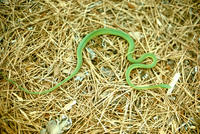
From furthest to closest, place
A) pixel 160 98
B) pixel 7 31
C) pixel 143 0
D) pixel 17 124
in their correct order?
pixel 143 0, pixel 7 31, pixel 160 98, pixel 17 124

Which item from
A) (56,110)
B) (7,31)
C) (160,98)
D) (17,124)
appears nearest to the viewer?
(17,124)

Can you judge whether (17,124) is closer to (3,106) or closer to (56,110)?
(3,106)

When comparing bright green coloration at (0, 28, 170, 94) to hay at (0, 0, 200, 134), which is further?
bright green coloration at (0, 28, 170, 94)

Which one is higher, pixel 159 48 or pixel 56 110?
pixel 159 48

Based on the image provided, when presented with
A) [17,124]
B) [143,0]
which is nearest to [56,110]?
[17,124]

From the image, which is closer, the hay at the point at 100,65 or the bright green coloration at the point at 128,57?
the hay at the point at 100,65

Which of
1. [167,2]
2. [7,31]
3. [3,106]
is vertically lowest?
[3,106]

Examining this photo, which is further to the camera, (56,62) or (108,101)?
(56,62)

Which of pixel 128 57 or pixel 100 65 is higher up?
→ pixel 128 57
